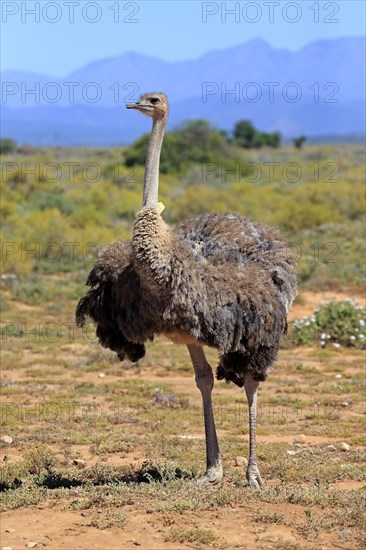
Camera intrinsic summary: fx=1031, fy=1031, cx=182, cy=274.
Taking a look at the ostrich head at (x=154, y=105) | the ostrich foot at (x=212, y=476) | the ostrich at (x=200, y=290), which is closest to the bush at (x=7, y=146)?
the ostrich at (x=200, y=290)

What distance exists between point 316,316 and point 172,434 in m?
5.30

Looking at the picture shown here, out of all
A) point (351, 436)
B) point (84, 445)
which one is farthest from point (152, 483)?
point (351, 436)

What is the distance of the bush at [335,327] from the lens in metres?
13.9

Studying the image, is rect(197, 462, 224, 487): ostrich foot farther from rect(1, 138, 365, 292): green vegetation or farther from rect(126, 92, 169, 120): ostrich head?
rect(1, 138, 365, 292): green vegetation

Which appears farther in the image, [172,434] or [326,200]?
[326,200]

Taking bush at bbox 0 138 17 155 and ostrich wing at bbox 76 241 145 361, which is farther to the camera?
bush at bbox 0 138 17 155

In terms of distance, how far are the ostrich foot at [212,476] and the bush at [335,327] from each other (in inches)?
266

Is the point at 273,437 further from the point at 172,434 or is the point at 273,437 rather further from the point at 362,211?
the point at 362,211

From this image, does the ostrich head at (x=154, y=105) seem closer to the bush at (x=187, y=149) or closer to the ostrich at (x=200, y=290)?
the ostrich at (x=200, y=290)

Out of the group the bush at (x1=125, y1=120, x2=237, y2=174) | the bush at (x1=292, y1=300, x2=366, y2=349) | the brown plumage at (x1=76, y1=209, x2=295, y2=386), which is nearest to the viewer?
the brown plumage at (x1=76, y1=209, x2=295, y2=386)

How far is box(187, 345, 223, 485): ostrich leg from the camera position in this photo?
7242 millimetres

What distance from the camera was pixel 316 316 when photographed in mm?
14219

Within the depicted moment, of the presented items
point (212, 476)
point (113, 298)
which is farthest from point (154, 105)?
point (212, 476)

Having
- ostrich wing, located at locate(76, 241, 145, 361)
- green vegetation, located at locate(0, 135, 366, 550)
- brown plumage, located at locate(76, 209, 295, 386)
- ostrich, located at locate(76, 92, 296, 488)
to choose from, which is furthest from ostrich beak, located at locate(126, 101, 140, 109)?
green vegetation, located at locate(0, 135, 366, 550)
